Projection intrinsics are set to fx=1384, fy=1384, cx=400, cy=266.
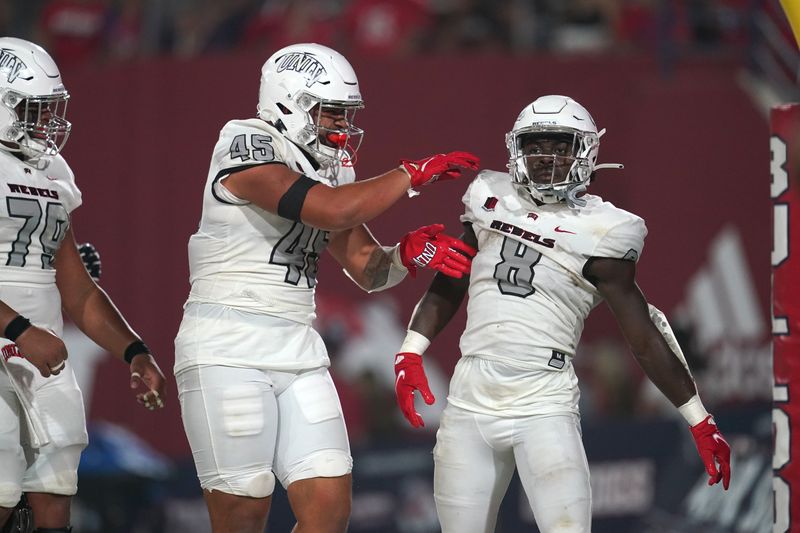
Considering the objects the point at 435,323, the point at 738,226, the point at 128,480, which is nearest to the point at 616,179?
the point at 738,226

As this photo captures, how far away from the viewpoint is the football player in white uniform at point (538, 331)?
4.21 metres

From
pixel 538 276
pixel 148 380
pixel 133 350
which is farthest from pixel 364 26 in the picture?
pixel 538 276

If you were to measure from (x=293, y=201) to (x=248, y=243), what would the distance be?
0.26m

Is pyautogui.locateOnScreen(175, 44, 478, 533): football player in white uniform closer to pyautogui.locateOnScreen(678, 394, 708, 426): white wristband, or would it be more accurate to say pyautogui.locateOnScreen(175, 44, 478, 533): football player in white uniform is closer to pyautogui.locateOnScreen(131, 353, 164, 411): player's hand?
pyautogui.locateOnScreen(131, 353, 164, 411): player's hand

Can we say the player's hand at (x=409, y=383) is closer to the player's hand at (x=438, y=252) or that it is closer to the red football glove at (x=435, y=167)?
the player's hand at (x=438, y=252)

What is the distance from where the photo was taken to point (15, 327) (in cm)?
425

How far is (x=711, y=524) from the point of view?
24.0ft

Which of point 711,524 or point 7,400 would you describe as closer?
point 7,400

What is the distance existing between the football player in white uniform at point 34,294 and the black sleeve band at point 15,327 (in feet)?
0.09

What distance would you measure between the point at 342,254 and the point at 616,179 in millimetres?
3787

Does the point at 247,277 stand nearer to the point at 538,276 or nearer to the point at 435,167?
the point at 435,167

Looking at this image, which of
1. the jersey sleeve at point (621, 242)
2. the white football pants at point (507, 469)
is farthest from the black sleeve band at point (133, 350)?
the jersey sleeve at point (621, 242)

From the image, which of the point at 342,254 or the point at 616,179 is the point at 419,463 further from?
the point at 342,254

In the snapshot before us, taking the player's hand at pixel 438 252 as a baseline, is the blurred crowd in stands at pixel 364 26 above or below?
above
